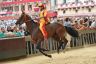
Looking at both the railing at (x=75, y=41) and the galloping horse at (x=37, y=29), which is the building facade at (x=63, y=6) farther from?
the galloping horse at (x=37, y=29)

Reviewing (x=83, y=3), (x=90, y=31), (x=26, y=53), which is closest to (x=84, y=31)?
(x=90, y=31)

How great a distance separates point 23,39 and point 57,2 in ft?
139

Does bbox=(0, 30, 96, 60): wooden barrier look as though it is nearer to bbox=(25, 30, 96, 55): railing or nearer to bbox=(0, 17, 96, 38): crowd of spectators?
bbox=(25, 30, 96, 55): railing

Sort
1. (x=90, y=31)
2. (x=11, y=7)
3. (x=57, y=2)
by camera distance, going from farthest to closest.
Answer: (x=11, y=7), (x=57, y=2), (x=90, y=31)

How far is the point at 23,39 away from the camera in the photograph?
1523 cm

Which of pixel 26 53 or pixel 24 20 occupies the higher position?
pixel 24 20

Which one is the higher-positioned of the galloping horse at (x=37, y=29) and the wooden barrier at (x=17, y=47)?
the galloping horse at (x=37, y=29)

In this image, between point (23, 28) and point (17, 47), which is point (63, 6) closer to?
point (23, 28)

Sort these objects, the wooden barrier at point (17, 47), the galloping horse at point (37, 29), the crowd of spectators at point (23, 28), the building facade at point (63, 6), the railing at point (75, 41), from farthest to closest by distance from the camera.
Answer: the building facade at point (63, 6) → the railing at point (75, 41) → the crowd of spectators at point (23, 28) → the wooden barrier at point (17, 47) → the galloping horse at point (37, 29)

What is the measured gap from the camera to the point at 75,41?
19.0 meters

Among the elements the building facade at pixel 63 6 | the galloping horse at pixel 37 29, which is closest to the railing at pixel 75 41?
the galloping horse at pixel 37 29

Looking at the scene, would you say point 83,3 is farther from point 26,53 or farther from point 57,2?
point 26,53

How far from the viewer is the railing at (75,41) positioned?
15.6 m

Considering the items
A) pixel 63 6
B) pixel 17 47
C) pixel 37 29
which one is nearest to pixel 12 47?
pixel 17 47
